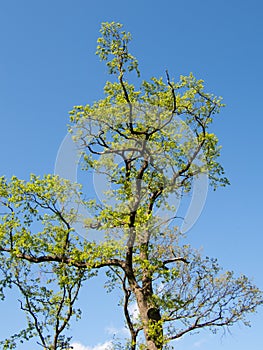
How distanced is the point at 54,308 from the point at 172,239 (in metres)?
5.98

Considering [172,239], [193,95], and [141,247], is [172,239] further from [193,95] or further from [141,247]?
[193,95]

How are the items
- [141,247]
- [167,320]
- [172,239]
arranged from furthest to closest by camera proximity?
1. [172,239]
2. [167,320]
3. [141,247]

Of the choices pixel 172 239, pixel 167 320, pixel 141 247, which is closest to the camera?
pixel 141 247

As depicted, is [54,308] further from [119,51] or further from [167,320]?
[119,51]

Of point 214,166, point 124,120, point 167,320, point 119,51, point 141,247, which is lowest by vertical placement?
point 167,320

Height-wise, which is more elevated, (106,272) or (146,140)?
(146,140)

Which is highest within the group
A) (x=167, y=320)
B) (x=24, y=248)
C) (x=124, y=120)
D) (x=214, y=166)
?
(x=124, y=120)

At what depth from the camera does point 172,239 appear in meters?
20.1

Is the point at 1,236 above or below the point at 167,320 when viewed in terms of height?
above

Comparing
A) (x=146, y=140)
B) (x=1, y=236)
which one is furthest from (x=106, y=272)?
(x=146, y=140)

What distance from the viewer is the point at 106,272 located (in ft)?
62.7

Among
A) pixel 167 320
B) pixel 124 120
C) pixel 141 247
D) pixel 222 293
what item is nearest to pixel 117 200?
pixel 141 247

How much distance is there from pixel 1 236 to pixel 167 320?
24.4 feet

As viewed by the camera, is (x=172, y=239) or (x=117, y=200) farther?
(x=172, y=239)
